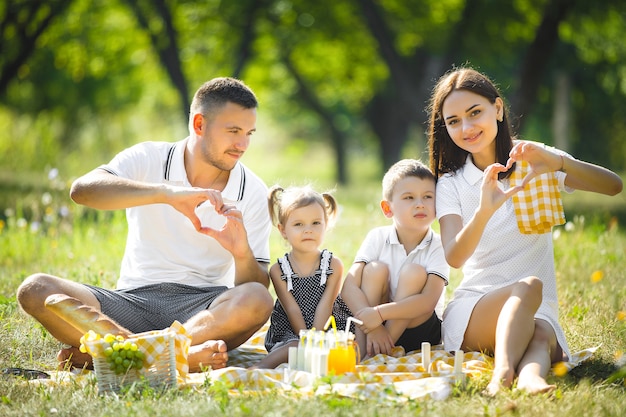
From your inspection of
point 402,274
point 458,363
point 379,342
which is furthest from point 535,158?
point 379,342

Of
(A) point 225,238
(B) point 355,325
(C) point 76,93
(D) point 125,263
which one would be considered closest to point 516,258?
(B) point 355,325

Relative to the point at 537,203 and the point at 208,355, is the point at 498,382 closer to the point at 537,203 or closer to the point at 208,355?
the point at 537,203

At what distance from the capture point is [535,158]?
11.8ft

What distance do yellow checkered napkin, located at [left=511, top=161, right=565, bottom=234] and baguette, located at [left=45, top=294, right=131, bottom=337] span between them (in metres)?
1.97

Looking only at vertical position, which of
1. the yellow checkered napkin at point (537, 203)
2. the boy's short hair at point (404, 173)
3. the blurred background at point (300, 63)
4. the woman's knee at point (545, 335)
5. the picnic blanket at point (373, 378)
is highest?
the blurred background at point (300, 63)

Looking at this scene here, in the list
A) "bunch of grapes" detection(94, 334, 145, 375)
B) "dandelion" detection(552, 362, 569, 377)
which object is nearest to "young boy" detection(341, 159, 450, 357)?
"dandelion" detection(552, 362, 569, 377)

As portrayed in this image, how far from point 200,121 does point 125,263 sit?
905 mm

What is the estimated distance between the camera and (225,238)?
3949mm

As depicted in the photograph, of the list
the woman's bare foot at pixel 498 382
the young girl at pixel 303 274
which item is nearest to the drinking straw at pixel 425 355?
the woman's bare foot at pixel 498 382

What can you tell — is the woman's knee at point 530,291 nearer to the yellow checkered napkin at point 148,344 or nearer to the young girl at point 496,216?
the young girl at point 496,216

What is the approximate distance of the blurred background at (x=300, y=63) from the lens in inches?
513

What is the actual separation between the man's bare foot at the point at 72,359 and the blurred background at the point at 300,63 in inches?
241

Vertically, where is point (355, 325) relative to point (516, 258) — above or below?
below

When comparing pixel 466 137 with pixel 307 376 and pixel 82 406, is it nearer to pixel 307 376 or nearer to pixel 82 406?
pixel 307 376
